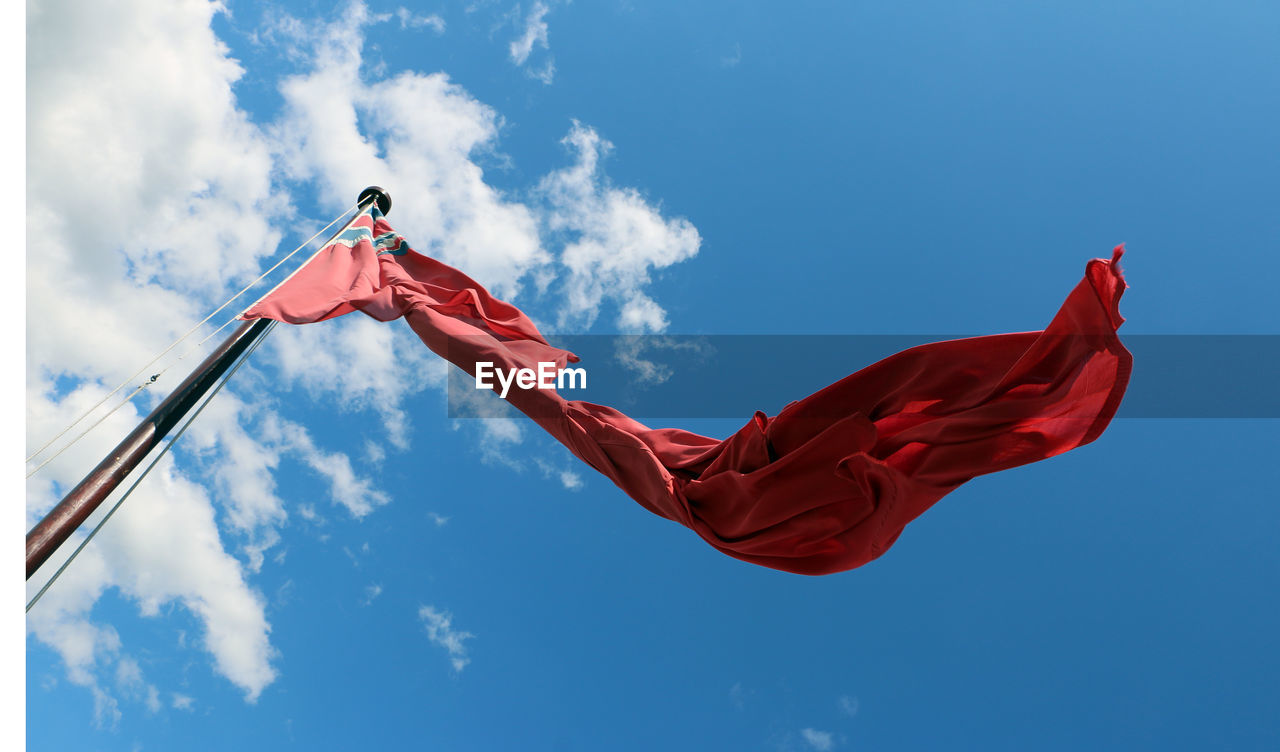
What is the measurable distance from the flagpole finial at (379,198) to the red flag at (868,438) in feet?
13.0

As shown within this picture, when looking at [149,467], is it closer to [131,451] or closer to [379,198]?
[131,451]

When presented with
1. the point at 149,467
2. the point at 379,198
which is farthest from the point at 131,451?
the point at 379,198

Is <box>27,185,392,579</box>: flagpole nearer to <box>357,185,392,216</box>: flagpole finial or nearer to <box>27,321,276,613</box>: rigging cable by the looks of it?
<box>27,321,276,613</box>: rigging cable

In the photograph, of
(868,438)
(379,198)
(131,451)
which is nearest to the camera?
(868,438)

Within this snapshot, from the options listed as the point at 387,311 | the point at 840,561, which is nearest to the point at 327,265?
the point at 387,311

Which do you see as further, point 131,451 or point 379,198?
point 379,198

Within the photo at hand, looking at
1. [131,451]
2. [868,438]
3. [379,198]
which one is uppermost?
[379,198]

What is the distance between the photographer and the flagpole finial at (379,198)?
33.6 ft

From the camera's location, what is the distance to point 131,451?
5.41m

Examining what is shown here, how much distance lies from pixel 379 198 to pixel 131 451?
636cm

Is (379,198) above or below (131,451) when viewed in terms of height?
above

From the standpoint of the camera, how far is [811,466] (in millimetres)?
4676
